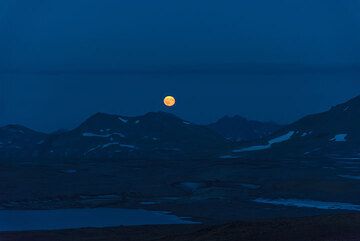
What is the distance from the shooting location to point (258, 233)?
127 feet

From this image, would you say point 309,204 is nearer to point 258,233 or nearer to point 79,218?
point 79,218

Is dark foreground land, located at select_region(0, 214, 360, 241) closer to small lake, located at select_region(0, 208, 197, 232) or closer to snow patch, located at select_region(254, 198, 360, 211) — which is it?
small lake, located at select_region(0, 208, 197, 232)

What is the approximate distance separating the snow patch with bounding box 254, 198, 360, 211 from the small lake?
16464 mm

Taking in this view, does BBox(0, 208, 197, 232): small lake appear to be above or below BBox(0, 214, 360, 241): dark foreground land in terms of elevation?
above

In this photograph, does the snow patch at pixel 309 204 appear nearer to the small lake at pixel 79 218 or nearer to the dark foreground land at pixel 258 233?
the small lake at pixel 79 218

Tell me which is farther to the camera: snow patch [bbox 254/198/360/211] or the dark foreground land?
snow patch [bbox 254/198/360/211]

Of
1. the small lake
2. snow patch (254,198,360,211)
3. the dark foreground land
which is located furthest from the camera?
snow patch (254,198,360,211)

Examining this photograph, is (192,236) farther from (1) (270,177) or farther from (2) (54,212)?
(1) (270,177)

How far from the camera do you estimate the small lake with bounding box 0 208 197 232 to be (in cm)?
6227

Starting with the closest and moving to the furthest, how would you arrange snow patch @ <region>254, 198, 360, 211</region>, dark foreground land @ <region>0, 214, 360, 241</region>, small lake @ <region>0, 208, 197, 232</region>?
dark foreground land @ <region>0, 214, 360, 241</region> → small lake @ <region>0, 208, 197, 232</region> → snow patch @ <region>254, 198, 360, 211</region>

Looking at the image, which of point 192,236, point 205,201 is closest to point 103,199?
point 205,201

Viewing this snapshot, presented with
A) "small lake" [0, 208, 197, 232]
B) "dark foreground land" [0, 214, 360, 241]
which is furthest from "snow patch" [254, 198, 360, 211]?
"dark foreground land" [0, 214, 360, 241]

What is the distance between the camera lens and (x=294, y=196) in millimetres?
96375

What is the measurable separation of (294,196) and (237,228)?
55.9 m
